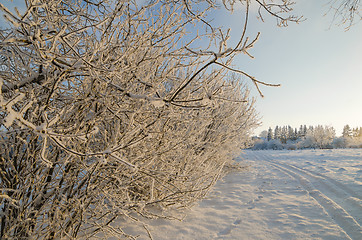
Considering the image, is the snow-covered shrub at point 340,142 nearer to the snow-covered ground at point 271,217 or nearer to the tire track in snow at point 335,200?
the tire track in snow at point 335,200

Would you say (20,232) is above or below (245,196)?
above

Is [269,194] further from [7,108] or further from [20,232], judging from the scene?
[7,108]

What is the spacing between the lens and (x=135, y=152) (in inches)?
89.7

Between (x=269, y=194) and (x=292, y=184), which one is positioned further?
(x=292, y=184)

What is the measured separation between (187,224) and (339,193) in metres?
5.09

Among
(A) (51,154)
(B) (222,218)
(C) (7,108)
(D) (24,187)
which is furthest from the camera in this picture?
(B) (222,218)

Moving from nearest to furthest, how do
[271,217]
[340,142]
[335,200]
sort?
1. [271,217]
2. [335,200]
3. [340,142]

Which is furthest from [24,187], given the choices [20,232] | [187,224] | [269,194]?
[269,194]

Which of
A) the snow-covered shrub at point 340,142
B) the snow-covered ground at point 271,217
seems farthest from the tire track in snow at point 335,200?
the snow-covered shrub at point 340,142

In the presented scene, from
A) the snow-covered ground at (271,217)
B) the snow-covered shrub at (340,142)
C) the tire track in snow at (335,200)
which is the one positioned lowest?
the snow-covered ground at (271,217)

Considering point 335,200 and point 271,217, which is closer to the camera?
point 271,217

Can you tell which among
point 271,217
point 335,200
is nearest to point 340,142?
point 335,200

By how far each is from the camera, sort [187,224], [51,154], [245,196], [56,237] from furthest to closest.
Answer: [245,196] < [187,224] < [56,237] < [51,154]

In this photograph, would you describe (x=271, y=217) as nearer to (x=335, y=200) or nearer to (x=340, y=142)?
(x=335, y=200)
